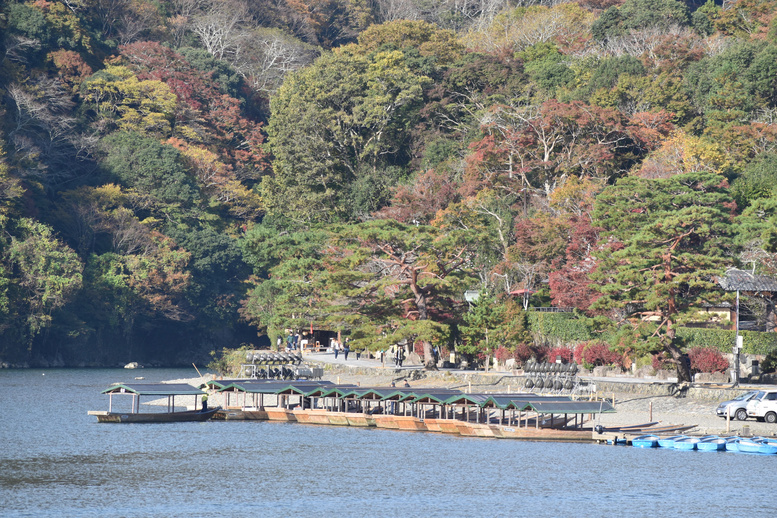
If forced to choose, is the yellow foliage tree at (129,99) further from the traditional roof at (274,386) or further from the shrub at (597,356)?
the shrub at (597,356)

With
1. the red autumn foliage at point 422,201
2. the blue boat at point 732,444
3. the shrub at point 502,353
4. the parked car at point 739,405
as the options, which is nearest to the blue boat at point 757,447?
the blue boat at point 732,444

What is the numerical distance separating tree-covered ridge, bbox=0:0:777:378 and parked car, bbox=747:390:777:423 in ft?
23.0

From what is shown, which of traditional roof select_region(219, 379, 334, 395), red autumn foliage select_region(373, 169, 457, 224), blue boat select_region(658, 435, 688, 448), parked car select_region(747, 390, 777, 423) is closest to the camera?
blue boat select_region(658, 435, 688, 448)

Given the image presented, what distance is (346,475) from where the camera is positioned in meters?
43.3

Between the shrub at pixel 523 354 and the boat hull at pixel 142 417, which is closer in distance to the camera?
the boat hull at pixel 142 417

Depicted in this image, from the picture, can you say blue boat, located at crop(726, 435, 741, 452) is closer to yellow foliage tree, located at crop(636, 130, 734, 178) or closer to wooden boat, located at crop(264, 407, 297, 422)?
wooden boat, located at crop(264, 407, 297, 422)

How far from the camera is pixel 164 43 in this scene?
127625mm

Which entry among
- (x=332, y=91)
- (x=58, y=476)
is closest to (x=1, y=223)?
(x=332, y=91)

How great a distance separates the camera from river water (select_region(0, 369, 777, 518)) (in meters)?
37.4

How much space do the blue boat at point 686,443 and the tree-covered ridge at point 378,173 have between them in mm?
9531

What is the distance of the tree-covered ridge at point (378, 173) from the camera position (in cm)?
6794

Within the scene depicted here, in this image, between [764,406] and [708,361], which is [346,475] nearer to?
[764,406]

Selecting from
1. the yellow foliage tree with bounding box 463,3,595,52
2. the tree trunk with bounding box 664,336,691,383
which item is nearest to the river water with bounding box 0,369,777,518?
the tree trunk with bounding box 664,336,691,383

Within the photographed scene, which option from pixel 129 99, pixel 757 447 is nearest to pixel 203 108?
pixel 129 99
